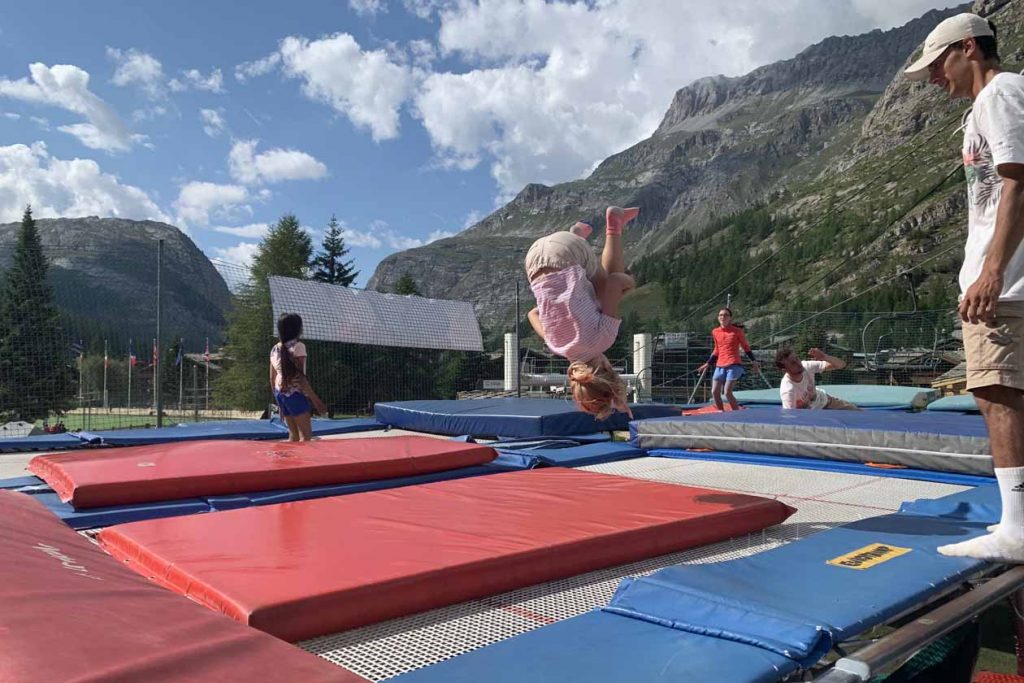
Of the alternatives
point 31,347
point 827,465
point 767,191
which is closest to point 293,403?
point 827,465

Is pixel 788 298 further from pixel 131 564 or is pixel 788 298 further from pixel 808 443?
pixel 131 564

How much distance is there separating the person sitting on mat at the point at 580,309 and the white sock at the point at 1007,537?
1505 mm

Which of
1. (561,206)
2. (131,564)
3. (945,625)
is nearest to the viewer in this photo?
(945,625)

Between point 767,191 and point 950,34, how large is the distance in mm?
122382

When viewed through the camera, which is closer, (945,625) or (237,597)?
(945,625)

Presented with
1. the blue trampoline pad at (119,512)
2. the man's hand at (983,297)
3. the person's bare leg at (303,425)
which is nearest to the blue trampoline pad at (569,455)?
the person's bare leg at (303,425)

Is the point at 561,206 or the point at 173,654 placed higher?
the point at 561,206

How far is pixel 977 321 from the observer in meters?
2.16

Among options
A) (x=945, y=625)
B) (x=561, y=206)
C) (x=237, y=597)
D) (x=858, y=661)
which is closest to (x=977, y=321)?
(x=945, y=625)

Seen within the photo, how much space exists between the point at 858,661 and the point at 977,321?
1289 mm

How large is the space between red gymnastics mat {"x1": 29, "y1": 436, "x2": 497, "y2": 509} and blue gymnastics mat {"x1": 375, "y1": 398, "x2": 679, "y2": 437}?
5.76ft

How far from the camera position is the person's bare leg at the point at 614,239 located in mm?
3396

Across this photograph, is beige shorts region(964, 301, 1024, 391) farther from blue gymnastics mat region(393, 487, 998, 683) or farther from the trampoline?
the trampoline

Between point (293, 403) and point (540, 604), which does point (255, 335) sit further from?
point (540, 604)
